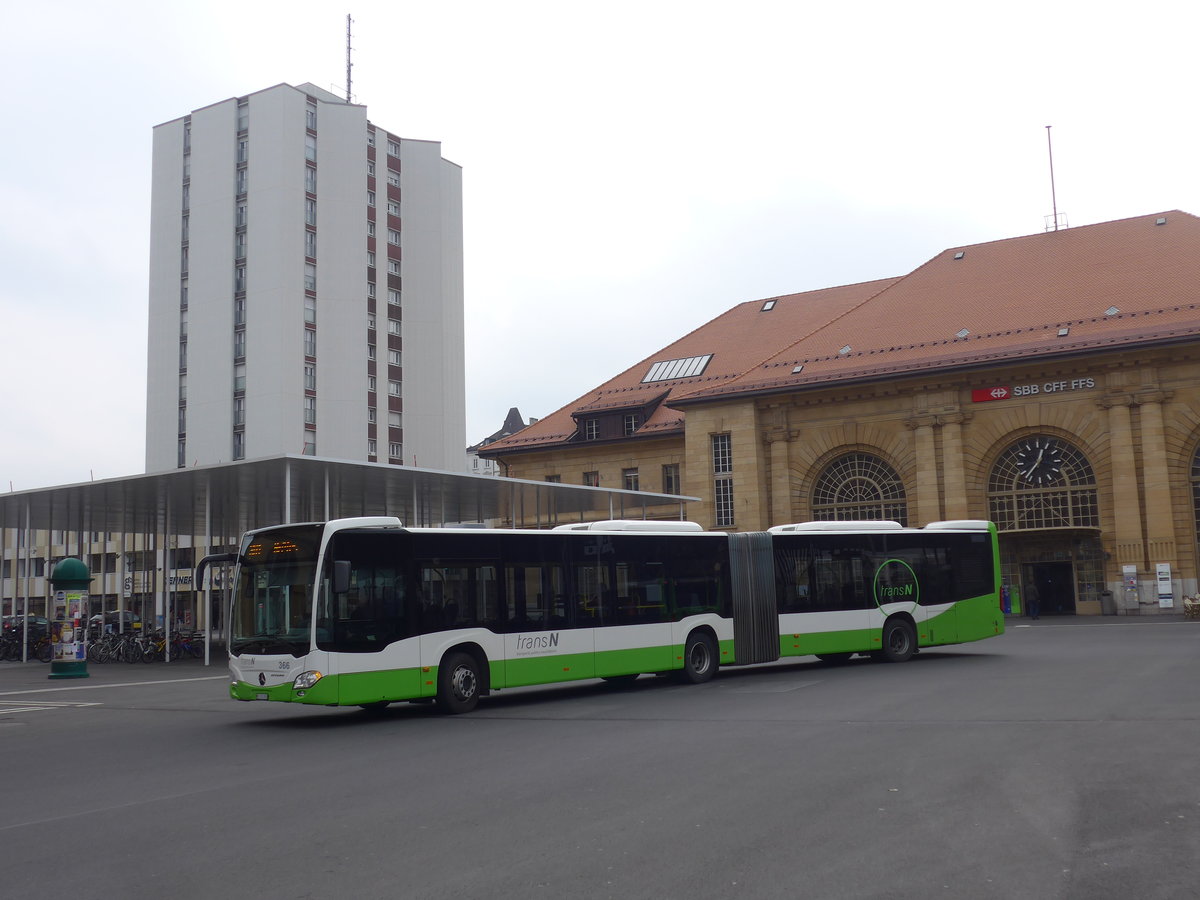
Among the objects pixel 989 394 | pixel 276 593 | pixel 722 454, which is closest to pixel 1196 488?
pixel 989 394

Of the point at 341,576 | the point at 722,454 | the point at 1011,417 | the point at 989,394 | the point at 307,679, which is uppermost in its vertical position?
the point at 989,394

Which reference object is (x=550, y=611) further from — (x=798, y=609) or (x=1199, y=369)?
(x=1199, y=369)

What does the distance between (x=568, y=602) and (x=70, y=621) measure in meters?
15.3

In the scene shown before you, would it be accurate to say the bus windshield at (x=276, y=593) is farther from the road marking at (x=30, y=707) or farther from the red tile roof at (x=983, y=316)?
the red tile roof at (x=983, y=316)

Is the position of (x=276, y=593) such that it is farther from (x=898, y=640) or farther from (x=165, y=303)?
(x=165, y=303)

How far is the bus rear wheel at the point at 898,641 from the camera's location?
23484 millimetres

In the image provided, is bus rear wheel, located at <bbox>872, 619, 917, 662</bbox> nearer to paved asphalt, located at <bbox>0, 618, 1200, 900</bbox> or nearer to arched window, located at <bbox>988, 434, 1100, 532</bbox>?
paved asphalt, located at <bbox>0, 618, 1200, 900</bbox>

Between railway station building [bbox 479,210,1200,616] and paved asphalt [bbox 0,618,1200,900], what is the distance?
3056 centimetres

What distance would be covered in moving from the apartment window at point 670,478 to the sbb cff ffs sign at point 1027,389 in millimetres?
16003

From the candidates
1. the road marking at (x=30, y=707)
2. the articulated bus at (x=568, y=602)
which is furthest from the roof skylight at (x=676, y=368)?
the road marking at (x=30, y=707)

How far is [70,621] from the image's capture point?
2761 cm

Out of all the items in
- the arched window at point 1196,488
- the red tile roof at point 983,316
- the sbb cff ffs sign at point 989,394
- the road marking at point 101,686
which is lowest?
the road marking at point 101,686

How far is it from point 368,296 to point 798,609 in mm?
56256

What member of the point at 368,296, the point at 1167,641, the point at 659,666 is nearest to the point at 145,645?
the point at 659,666
